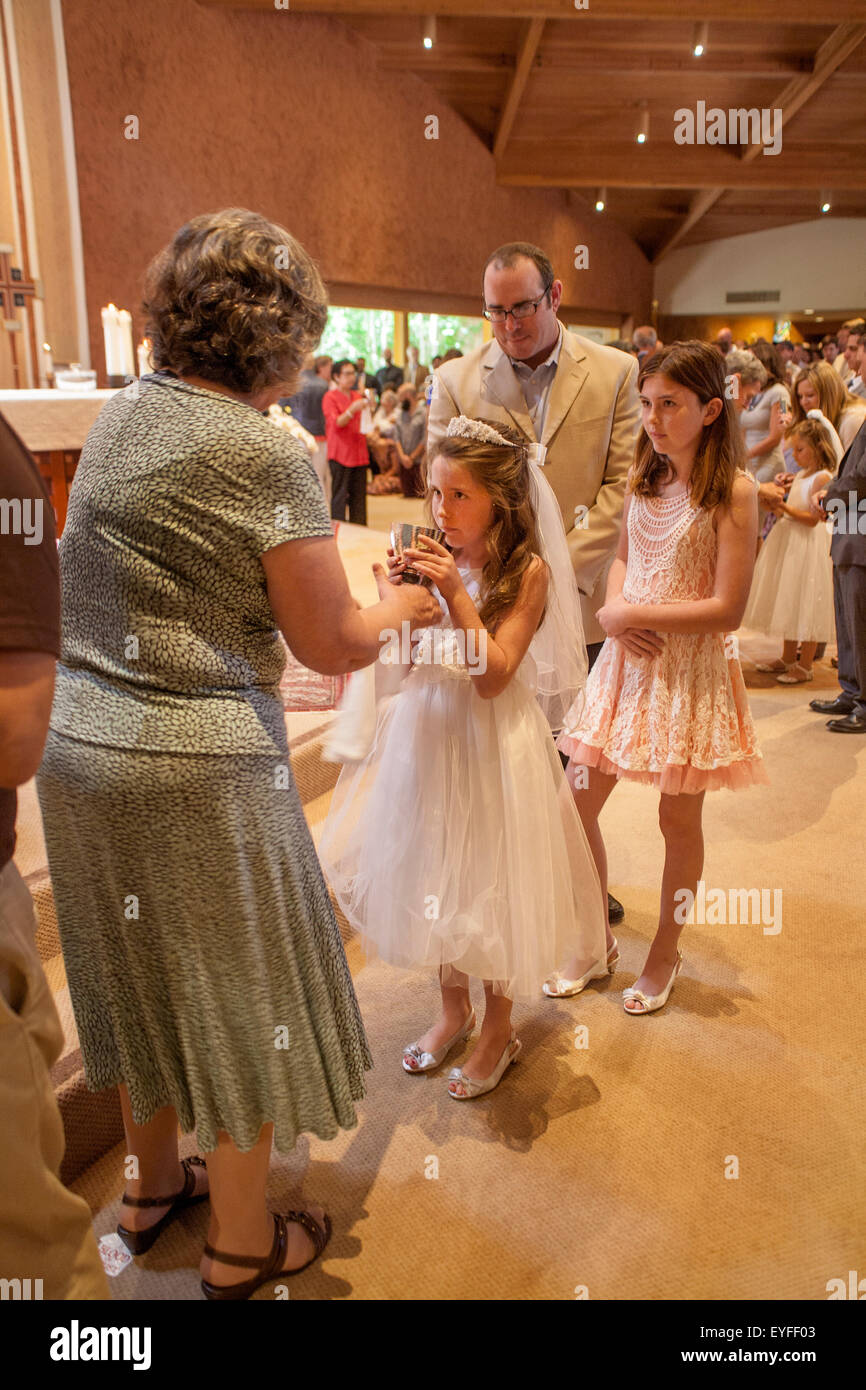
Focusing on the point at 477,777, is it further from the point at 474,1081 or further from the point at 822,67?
the point at 822,67

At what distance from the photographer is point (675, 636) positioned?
2.41 metres

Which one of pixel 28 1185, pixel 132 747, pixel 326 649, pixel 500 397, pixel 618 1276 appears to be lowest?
pixel 618 1276

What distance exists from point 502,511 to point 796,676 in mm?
3906

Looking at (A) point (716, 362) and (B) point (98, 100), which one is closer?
(A) point (716, 362)

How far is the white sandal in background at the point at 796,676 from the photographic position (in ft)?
17.8

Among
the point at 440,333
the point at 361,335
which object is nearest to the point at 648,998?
the point at 361,335

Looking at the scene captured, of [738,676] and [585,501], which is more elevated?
[585,501]

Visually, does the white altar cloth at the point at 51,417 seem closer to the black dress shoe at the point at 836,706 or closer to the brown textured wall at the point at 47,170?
the black dress shoe at the point at 836,706

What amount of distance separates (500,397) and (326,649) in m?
1.51

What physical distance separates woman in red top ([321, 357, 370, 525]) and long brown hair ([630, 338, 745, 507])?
6.50 m

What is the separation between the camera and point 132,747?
136 centimetres

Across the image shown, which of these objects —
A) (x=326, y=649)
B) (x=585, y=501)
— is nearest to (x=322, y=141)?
(x=585, y=501)

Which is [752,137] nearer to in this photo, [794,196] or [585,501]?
[794,196]

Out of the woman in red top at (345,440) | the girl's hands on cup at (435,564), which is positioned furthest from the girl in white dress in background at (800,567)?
the woman in red top at (345,440)
